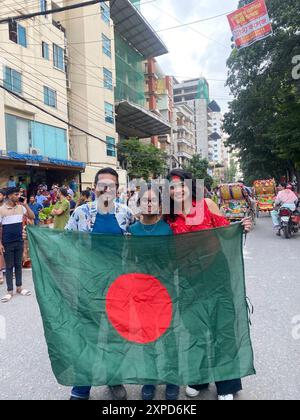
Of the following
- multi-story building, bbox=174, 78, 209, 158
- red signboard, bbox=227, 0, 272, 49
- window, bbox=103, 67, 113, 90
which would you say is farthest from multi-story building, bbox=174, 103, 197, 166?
red signboard, bbox=227, 0, 272, 49

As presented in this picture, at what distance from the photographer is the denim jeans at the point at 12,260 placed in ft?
19.1

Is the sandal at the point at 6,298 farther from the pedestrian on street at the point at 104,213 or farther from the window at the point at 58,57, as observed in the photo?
the window at the point at 58,57

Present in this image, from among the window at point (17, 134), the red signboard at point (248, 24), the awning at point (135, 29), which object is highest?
the awning at point (135, 29)

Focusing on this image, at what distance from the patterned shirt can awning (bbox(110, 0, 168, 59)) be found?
29.8 meters

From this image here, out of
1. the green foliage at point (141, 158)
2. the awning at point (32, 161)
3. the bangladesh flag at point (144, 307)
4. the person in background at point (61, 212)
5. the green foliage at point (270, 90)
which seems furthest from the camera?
the green foliage at point (141, 158)

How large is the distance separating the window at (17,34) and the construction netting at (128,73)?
1397 cm

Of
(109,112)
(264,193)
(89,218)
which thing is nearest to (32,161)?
(264,193)

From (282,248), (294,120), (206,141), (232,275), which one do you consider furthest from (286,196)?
(206,141)

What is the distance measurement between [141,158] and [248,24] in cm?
2202

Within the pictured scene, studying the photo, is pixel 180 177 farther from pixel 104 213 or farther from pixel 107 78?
pixel 107 78

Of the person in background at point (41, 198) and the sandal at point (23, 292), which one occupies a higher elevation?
the person in background at point (41, 198)

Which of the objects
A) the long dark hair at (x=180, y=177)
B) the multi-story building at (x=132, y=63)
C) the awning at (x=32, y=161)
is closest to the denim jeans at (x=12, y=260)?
the long dark hair at (x=180, y=177)

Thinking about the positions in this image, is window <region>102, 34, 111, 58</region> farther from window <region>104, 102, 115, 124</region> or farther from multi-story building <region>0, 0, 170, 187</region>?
window <region>104, 102, 115, 124</region>
